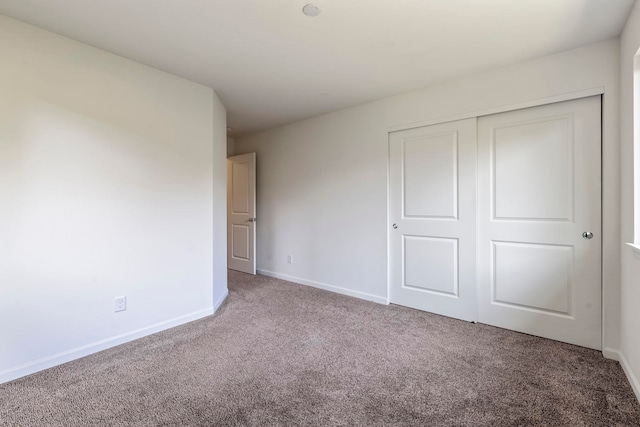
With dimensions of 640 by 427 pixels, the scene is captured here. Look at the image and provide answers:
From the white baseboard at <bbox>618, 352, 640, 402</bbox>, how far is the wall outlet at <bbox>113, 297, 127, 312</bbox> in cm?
341

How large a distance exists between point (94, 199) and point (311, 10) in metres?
2.03

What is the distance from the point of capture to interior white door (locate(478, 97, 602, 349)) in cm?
228

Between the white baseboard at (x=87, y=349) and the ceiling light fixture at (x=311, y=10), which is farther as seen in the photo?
the white baseboard at (x=87, y=349)

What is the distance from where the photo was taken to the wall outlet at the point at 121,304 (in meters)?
2.42

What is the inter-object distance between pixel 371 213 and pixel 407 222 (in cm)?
43

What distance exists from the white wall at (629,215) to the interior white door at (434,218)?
0.98 m

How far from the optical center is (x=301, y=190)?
4.22 meters

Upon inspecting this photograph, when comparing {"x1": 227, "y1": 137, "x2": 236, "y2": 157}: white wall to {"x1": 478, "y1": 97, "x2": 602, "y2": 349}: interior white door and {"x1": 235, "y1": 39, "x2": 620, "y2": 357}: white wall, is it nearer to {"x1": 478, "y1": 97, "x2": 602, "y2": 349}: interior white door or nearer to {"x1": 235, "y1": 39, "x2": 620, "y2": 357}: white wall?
{"x1": 235, "y1": 39, "x2": 620, "y2": 357}: white wall

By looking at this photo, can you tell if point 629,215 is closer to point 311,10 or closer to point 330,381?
point 330,381

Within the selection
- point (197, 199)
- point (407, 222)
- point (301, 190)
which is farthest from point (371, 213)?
point (197, 199)

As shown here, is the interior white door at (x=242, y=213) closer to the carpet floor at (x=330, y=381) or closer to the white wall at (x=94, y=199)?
the white wall at (x=94, y=199)

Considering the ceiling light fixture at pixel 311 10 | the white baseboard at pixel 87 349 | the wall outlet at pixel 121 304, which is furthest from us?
the wall outlet at pixel 121 304

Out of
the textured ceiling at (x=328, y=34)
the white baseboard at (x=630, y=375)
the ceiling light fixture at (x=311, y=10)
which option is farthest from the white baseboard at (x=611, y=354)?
the ceiling light fixture at (x=311, y=10)

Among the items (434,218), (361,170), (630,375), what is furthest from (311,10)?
(630,375)
